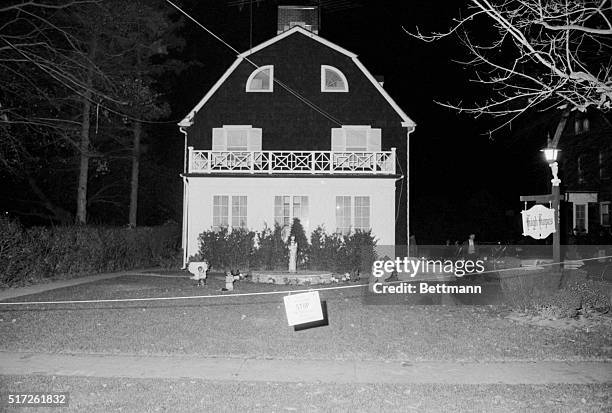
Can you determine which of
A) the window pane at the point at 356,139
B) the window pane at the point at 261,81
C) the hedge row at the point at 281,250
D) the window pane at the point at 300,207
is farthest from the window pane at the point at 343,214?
the window pane at the point at 261,81

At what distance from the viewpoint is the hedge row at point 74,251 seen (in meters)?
16.1

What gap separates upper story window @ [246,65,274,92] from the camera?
76.4 feet

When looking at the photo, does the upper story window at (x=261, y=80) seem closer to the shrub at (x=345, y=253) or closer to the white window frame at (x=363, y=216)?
the white window frame at (x=363, y=216)

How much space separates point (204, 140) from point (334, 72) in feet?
20.9

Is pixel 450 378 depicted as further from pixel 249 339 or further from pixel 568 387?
pixel 249 339

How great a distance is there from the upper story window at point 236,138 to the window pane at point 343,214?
4.36m

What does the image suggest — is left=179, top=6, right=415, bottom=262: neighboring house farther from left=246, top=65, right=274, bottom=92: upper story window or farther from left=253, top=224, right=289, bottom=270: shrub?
left=253, top=224, right=289, bottom=270: shrub

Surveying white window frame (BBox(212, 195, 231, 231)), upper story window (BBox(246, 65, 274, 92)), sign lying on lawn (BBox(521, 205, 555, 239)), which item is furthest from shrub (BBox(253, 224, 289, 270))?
sign lying on lawn (BBox(521, 205, 555, 239))

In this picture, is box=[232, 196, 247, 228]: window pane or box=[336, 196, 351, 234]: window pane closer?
box=[336, 196, 351, 234]: window pane

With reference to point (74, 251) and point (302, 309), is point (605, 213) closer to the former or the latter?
point (74, 251)

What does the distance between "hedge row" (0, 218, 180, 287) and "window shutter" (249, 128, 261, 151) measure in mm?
5942

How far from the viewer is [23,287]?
1612cm

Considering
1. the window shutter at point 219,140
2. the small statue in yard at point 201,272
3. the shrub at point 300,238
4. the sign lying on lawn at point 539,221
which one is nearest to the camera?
the sign lying on lawn at point 539,221

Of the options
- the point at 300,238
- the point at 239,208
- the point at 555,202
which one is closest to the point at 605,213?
the point at 300,238
